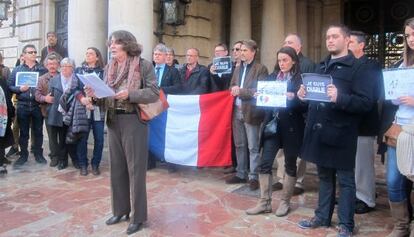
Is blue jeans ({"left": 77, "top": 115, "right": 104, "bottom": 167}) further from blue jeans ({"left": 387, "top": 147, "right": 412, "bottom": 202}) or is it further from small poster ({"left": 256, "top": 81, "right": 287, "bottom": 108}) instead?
blue jeans ({"left": 387, "top": 147, "right": 412, "bottom": 202})

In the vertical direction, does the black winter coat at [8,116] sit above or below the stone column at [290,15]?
below

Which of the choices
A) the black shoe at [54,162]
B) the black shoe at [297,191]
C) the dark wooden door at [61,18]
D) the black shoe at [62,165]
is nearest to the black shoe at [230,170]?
the black shoe at [297,191]

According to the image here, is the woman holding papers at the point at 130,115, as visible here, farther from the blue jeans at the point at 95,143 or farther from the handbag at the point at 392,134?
the blue jeans at the point at 95,143

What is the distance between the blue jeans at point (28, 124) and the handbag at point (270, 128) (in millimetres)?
4386

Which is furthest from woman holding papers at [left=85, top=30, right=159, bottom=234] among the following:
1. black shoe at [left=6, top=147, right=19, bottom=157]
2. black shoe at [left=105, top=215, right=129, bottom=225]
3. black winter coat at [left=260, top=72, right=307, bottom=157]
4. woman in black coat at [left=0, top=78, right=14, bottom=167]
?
black shoe at [left=6, top=147, right=19, bottom=157]

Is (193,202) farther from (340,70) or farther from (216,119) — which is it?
(340,70)

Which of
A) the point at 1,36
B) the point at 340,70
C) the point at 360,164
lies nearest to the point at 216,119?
the point at 360,164

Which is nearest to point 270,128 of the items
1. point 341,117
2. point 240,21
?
point 341,117

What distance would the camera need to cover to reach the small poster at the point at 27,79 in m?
6.97

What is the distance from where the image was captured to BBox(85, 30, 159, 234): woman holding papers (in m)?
4.19

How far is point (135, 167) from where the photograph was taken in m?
4.28

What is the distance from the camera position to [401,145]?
369cm

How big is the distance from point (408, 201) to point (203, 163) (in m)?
2.94

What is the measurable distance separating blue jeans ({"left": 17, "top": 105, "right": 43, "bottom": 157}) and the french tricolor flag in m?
2.28
